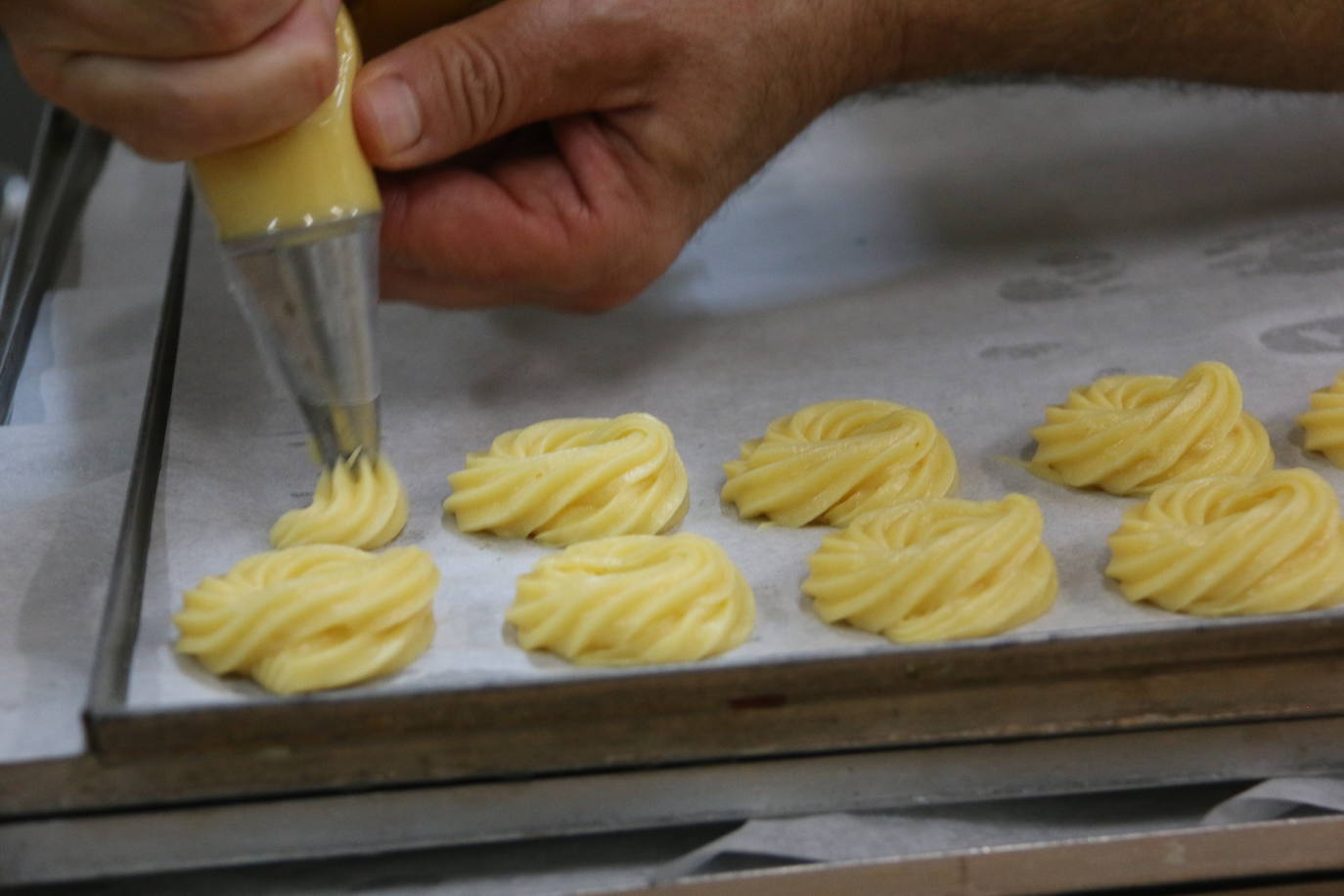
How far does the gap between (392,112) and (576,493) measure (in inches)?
24.4

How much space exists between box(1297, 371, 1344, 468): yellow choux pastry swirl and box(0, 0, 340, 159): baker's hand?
5.34ft

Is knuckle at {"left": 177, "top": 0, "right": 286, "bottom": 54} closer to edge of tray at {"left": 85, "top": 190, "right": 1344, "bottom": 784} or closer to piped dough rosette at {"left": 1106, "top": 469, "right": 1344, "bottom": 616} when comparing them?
edge of tray at {"left": 85, "top": 190, "right": 1344, "bottom": 784}

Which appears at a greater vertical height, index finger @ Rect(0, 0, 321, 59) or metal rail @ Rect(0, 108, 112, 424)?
index finger @ Rect(0, 0, 321, 59)

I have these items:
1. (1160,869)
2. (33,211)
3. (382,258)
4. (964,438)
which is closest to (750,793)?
(1160,869)

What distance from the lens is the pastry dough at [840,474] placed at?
212 centimetres

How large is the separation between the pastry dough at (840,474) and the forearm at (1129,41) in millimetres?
859

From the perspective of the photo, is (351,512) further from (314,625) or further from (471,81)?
(471,81)

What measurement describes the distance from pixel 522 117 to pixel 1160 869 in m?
1.43

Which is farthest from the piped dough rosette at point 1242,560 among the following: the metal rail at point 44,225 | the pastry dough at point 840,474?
the metal rail at point 44,225

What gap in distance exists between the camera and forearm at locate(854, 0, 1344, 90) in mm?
2672

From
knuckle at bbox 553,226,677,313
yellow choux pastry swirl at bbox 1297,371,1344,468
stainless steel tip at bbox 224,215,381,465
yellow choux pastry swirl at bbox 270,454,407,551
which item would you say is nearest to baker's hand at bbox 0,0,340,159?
stainless steel tip at bbox 224,215,381,465

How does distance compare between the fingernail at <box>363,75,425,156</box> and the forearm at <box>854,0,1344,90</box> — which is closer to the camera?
the fingernail at <box>363,75,425,156</box>

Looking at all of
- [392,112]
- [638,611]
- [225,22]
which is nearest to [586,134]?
[392,112]

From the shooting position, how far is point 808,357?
102 inches
